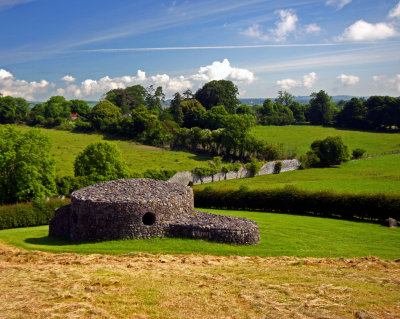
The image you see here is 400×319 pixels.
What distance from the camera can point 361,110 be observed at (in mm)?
100062

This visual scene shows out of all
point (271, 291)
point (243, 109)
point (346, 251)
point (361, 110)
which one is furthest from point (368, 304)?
point (243, 109)

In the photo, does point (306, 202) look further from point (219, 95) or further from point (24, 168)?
point (219, 95)

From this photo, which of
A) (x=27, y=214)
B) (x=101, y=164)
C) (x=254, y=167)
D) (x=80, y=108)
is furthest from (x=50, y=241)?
(x=80, y=108)

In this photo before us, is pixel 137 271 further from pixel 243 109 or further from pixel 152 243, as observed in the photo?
pixel 243 109

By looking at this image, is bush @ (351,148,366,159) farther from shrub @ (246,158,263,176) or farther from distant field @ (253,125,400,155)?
shrub @ (246,158,263,176)

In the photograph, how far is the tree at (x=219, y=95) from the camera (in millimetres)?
113500

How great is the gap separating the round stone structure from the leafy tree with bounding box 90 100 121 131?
71.8 meters

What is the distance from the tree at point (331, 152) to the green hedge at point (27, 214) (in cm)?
4885

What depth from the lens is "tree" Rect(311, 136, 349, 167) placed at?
6209 centimetres

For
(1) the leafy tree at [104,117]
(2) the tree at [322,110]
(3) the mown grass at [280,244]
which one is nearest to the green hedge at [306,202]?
(3) the mown grass at [280,244]

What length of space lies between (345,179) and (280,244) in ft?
108

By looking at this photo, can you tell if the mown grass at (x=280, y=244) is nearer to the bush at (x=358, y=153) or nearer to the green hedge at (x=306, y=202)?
the green hedge at (x=306, y=202)

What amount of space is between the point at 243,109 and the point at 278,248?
108 m

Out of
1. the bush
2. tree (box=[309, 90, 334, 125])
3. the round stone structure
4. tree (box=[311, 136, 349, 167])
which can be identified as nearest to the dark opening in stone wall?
the round stone structure
